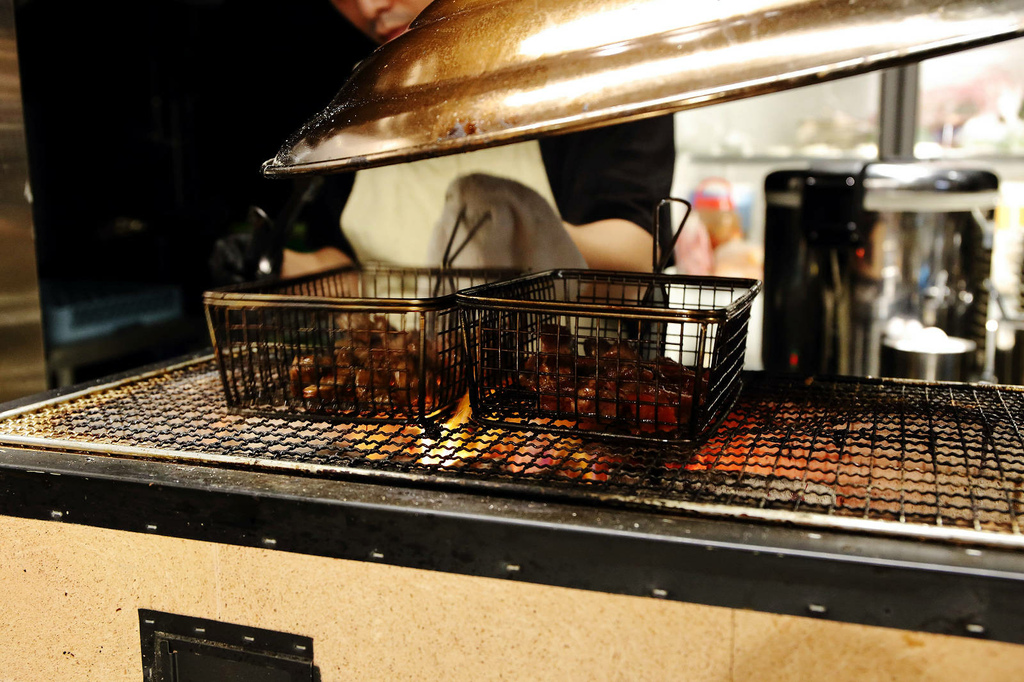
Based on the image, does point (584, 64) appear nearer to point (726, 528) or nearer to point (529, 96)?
point (529, 96)

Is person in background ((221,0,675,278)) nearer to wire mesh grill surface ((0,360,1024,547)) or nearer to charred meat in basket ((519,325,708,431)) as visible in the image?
wire mesh grill surface ((0,360,1024,547))

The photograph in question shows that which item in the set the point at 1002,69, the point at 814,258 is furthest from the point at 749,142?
the point at 814,258

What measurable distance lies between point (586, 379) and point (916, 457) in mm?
482

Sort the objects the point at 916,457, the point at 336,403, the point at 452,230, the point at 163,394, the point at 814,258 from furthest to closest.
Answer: the point at 814,258, the point at 452,230, the point at 163,394, the point at 336,403, the point at 916,457

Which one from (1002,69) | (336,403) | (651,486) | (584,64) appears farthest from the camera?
(1002,69)

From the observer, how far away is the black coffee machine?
7.39ft

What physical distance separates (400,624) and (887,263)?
1.88 m

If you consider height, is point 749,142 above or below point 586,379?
above

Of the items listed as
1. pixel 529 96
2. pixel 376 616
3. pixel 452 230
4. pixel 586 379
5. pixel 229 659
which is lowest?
pixel 229 659

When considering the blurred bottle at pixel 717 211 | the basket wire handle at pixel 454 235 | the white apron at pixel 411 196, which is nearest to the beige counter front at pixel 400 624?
the basket wire handle at pixel 454 235

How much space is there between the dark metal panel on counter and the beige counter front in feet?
3.47

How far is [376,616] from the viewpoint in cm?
105

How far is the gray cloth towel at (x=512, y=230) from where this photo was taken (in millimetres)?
2098

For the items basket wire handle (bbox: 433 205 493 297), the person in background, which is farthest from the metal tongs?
basket wire handle (bbox: 433 205 493 297)
